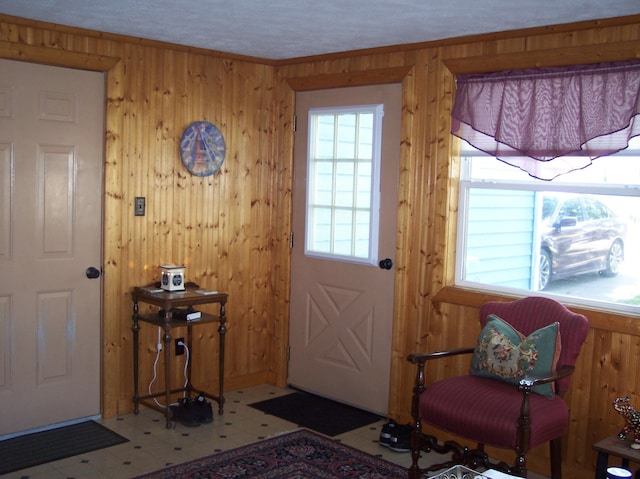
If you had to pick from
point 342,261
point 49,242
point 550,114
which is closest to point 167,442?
point 49,242

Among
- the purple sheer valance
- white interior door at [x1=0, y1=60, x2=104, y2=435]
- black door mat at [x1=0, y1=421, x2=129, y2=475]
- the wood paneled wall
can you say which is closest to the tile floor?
black door mat at [x1=0, y1=421, x2=129, y2=475]

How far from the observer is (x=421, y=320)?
14.5 feet

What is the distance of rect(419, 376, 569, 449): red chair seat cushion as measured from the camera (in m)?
3.26

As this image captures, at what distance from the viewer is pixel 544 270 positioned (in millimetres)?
3922

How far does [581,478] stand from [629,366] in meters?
0.64

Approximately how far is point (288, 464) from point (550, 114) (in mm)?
2294

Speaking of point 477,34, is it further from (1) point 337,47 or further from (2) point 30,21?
(2) point 30,21

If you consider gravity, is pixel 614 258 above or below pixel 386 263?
above

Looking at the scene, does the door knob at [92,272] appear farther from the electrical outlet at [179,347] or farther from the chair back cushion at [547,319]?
the chair back cushion at [547,319]

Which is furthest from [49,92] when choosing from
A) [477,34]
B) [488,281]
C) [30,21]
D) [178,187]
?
[488,281]

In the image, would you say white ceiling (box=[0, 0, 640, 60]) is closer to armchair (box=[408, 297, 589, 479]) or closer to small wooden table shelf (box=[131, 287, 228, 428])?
armchair (box=[408, 297, 589, 479])

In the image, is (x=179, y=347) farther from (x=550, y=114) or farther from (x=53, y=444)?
(x=550, y=114)

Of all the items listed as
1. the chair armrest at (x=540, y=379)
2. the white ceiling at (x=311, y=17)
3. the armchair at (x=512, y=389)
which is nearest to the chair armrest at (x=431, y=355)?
the armchair at (x=512, y=389)

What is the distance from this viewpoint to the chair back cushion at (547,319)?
3.51 metres
